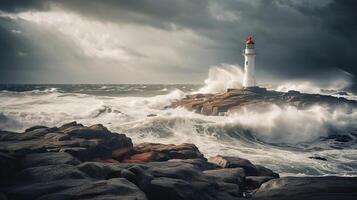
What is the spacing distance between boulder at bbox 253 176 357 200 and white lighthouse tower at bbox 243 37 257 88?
92.0ft

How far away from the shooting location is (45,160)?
24.6 ft

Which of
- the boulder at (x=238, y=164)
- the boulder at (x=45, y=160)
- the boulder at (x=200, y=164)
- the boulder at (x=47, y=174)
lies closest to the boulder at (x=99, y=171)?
the boulder at (x=47, y=174)

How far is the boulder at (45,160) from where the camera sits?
289 inches

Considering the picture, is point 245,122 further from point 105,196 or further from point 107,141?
point 105,196

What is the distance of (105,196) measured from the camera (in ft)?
17.3

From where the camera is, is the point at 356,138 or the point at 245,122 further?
the point at 245,122

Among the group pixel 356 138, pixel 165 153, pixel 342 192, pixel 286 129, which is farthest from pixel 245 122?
pixel 342 192

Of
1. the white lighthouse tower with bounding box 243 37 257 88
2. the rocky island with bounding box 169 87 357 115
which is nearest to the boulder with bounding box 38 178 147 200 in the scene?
the rocky island with bounding box 169 87 357 115

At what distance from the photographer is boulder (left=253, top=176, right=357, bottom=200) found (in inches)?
257

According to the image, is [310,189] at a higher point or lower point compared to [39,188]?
lower

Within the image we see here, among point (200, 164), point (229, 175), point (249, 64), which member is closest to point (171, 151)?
point (200, 164)

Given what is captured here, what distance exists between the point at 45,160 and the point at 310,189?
17.9 ft

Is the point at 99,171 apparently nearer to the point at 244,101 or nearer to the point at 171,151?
the point at 171,151

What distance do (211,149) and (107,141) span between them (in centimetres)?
611
